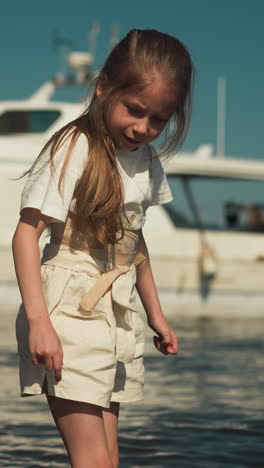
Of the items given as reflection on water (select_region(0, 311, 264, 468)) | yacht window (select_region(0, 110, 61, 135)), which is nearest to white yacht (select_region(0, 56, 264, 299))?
yacht window (select_region(0, 110, 61, 135))

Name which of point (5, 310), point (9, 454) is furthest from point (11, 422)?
point (5, 310)

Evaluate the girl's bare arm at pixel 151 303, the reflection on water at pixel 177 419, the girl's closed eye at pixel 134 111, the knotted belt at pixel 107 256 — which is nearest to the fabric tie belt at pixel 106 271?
the knotted belt at pixel 107 256

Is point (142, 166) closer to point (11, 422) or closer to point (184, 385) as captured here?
point (11, 422)

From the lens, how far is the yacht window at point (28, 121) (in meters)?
16.7

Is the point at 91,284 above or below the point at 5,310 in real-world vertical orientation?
above

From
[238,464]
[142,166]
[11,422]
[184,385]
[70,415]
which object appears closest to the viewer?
[70,415]

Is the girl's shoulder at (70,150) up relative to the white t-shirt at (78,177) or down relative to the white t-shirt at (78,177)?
up

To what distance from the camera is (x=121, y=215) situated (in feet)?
8.00

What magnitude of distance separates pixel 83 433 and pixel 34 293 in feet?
1.38

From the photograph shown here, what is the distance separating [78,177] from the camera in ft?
7.71

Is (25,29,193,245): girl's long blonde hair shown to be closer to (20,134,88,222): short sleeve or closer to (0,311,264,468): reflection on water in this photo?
(20,134,88,222): short sleeve

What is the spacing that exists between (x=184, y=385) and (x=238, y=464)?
2535 millimetres

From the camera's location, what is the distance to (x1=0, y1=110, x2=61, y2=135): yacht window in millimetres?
16734

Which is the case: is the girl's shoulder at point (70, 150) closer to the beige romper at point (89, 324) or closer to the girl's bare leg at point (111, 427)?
the beige romper at point (89, 324)
